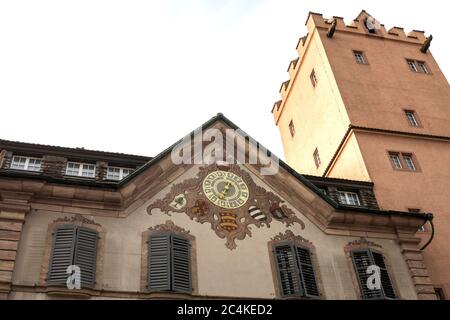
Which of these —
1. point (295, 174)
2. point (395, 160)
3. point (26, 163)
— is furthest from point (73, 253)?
point (395, 160)

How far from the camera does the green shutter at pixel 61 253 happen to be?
18031 mm

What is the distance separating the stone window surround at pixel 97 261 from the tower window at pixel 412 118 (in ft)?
69.4

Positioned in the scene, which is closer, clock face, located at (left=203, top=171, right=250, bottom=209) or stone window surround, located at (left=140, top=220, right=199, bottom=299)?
stone window surround, located at (left=140, top=220, right=199, bottom=299)

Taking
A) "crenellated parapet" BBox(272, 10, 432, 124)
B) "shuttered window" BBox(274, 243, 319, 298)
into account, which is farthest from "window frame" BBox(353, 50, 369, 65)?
"shuttered window" BBox(274, 243, 319, 298)

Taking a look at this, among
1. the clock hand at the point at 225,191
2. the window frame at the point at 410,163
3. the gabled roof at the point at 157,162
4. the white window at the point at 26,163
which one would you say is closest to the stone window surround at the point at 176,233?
the gabled roof at the point at 157,162

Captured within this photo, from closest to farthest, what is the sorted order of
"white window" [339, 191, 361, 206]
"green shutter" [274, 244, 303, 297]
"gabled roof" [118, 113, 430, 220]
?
1. "green shutter" [274, 244, 303, 297]
2. "gabled roof" [118, 113, 430, 220]
3. "white window" [339, 191, 361, 206]

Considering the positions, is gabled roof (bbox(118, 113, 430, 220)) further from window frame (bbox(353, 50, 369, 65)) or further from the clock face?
window frame (bbox(353, 50, 369, 65))

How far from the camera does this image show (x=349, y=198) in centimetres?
2630

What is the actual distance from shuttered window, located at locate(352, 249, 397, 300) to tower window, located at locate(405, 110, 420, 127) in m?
12.6

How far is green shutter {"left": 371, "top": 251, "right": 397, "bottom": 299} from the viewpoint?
2141cm

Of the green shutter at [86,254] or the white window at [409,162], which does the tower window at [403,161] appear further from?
the green shutter at [86,254]

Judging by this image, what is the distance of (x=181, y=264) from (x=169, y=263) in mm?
502

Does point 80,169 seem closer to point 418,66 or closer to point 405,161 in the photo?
point 405,161

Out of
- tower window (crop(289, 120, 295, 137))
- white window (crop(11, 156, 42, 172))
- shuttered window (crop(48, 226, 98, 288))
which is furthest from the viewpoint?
tower window (crop(289, 120, 295, 137))
